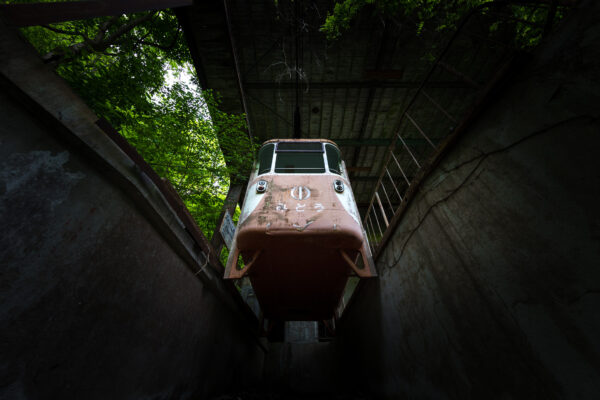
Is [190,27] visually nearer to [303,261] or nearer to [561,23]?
[303,261]

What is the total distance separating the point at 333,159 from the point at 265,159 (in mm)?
1547

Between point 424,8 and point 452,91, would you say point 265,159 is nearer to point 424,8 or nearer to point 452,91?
point 424,8

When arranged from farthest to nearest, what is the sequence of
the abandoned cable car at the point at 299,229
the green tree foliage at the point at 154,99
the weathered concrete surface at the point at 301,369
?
the weathered concrete surface at the point at 301,369 → the green tree foliage at the point at 154,99 → the abandoned cable car at the point at 299,229

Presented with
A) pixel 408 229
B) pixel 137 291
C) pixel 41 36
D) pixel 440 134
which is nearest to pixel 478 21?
pixel 440 134

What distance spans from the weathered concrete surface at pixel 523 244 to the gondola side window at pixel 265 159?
9.67 ft

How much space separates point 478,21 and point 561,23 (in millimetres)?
7271

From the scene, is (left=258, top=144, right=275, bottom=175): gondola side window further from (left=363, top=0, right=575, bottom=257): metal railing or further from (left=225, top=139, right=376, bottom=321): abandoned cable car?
(left=363, top=0, right=575, bottom=257): metal railing

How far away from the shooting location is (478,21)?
603cm

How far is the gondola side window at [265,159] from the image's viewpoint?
417 cm

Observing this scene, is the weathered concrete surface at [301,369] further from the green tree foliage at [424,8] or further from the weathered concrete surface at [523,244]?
the green tree foliage at [424,8]

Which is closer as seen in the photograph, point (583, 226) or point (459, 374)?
point (583, 226)

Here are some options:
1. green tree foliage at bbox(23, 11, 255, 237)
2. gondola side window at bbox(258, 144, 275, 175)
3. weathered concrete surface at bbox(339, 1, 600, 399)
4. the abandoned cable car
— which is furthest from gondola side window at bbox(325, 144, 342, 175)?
green tree foliage at bbox(23, 11, 255, 237)

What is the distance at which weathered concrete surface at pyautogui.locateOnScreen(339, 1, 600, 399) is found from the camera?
1.13m

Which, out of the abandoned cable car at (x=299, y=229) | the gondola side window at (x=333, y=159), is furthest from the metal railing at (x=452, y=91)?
the gondola side window at (x=333, y=159)
